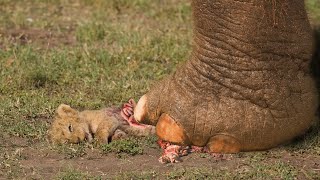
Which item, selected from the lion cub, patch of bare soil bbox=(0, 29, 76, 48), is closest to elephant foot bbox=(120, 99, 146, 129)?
the lion cub

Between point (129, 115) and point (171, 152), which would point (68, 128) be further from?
point (171, 152)

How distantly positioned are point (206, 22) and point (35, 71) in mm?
1878

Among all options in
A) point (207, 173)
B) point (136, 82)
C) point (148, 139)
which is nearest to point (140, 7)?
point (136, 82)

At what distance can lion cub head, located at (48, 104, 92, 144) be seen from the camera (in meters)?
4.88

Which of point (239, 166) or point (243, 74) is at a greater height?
point (243, 74)

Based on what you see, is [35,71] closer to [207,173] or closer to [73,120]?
[73,120]

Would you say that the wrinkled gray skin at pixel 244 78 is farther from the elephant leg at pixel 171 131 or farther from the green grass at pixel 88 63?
the green grass at pixel 88 63

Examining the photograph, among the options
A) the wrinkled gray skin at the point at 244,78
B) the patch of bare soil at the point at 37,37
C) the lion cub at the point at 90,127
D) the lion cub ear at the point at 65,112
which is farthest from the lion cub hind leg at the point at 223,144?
the patch of bare soil at the point at 37,37

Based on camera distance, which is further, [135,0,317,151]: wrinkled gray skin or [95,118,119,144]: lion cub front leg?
[95,118,119,144]: lion cub front leg

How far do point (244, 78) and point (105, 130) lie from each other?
872 millimetres

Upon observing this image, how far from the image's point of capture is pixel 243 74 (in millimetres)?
4605

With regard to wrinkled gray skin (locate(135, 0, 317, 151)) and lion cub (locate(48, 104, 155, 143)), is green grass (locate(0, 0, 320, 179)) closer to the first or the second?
lion cub (locate(48, 104, 155, 143))

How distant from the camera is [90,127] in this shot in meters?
4.96

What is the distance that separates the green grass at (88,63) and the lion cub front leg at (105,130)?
0.07 metres
